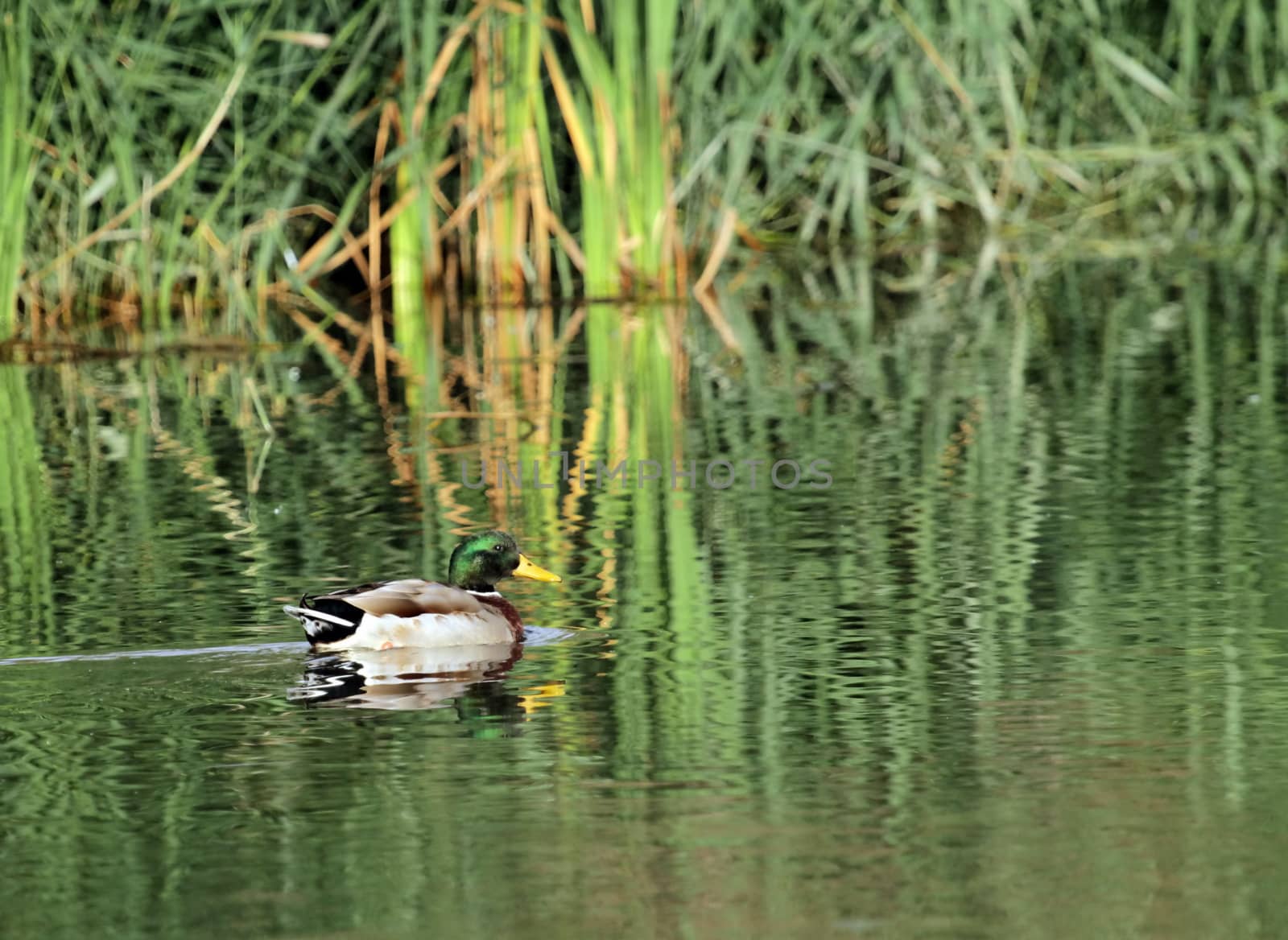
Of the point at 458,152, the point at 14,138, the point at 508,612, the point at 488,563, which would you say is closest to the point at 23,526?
the point at 488,563

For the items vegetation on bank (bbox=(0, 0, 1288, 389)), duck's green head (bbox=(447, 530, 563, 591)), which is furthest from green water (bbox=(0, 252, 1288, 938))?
vegetation on bank (bbox=(0, 0, 1288, 389))

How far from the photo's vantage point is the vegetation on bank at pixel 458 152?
1384 centimetres

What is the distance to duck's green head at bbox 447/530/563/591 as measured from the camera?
24.1 ft

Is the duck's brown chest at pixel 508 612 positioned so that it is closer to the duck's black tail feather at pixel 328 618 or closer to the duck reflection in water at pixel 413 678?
the duck reflection in water at pixel 413 678

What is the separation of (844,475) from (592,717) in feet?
12.2

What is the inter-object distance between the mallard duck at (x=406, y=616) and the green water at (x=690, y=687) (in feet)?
0.34

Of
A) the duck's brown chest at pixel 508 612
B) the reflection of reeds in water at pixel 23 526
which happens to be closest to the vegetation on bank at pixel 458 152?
the reflection of reeds in water at pixel 23 526

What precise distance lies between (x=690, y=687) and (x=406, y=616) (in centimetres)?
93

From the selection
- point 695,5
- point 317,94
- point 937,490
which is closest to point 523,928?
point 937,490

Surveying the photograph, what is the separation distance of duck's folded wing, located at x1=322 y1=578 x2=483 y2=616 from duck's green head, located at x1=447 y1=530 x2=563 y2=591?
389mm

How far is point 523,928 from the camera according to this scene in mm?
4449

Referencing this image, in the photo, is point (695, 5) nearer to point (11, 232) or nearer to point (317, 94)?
point (317, 94)

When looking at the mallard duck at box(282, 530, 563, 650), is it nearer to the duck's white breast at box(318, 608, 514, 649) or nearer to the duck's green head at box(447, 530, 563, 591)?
the duck's white breast at box(318, 608, 514, 649)

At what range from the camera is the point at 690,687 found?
20.5ft
